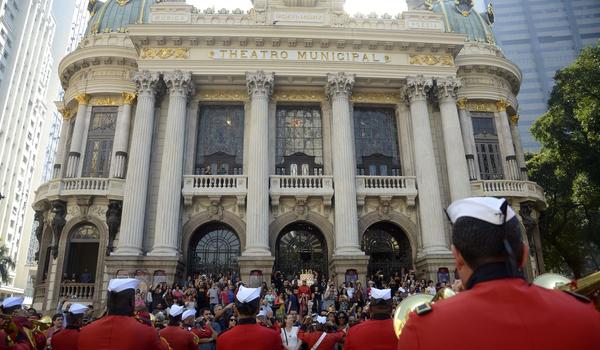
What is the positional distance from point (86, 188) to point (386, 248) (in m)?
16.2

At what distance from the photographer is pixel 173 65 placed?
997 inches

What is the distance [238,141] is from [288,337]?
18.4 m

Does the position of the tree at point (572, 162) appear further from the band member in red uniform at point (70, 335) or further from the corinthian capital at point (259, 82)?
the band member in red uniform at point (70, 335)

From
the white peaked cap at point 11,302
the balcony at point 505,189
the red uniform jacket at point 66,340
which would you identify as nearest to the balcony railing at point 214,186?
the balcony at point 505,189

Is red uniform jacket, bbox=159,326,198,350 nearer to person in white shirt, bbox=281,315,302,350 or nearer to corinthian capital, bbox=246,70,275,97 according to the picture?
person in white shirt, bbox=281,315,302,350

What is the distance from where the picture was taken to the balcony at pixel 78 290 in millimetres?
22766

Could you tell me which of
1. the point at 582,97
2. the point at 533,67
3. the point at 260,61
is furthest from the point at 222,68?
the point at 533,67

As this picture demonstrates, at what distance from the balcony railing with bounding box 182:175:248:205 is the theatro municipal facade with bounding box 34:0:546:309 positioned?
0.08 m

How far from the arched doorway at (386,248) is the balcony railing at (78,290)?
13.9 m

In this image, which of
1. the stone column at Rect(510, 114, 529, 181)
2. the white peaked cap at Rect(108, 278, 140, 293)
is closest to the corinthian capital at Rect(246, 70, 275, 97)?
the stone column at Rect(510, 114, 529, 181)

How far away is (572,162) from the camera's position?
28.4 meters

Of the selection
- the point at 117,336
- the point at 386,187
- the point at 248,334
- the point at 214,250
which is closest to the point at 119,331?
the point at 117,336

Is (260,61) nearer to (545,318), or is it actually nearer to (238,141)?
(238,141)

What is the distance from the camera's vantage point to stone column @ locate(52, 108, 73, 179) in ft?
86.9
